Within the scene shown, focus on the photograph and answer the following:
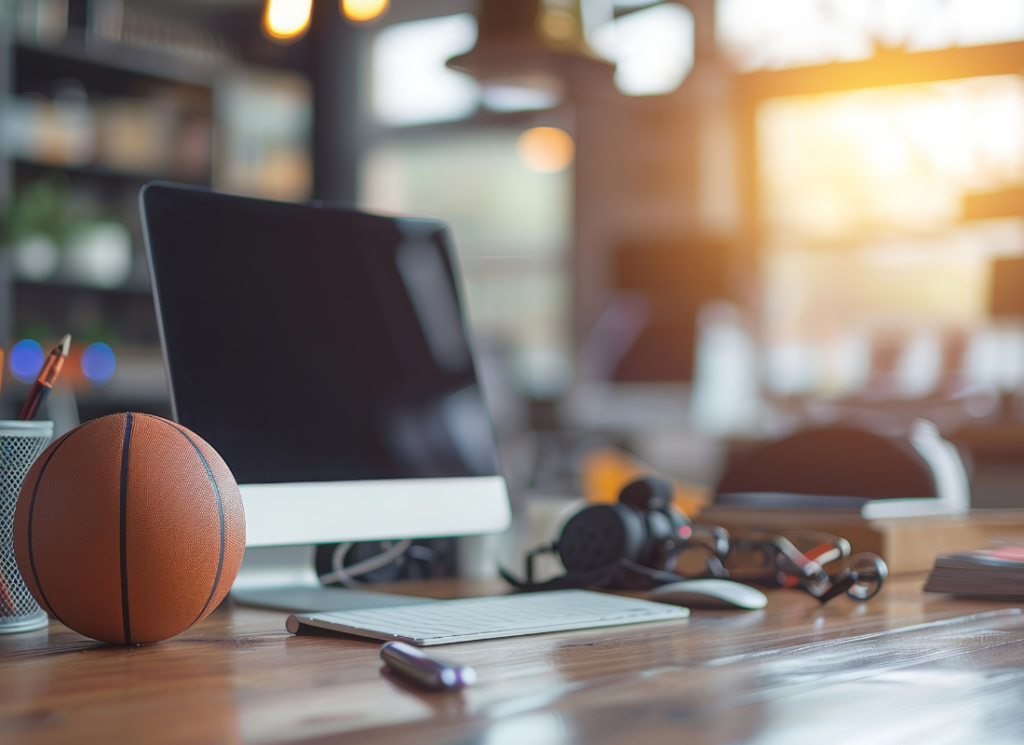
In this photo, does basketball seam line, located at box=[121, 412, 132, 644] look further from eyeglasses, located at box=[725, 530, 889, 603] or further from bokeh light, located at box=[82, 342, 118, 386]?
bokeh light, located at box=[82, 342, 118, 386]

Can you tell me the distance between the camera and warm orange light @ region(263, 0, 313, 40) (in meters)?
2.43

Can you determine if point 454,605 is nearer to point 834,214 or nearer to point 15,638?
point 15,638

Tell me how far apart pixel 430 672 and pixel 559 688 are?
8 cm

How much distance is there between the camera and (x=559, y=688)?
0.72 metres

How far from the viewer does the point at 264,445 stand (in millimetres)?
1146

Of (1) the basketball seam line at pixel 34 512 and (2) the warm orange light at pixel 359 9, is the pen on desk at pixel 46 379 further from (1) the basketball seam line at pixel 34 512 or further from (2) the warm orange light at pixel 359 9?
(2) the warm orange light at pixel 359 9

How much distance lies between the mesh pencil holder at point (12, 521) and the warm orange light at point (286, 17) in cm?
169

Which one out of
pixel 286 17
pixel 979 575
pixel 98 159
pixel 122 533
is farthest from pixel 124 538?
pixel 98 159

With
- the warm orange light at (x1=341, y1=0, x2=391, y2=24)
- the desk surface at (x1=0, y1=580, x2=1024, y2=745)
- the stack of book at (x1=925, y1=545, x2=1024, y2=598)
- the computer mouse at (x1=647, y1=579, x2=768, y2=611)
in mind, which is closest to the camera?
the desk surface at (x1=0, y1=580, x2=1024, y2=745)

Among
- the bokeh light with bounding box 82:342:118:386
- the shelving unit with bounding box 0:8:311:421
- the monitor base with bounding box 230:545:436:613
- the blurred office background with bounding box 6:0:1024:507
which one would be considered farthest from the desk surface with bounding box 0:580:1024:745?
the bokeh light with bounding box 82:342:118:386

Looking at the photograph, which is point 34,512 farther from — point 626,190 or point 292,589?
point 626,190

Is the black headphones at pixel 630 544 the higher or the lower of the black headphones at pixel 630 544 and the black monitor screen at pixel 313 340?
the lower

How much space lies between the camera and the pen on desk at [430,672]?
27.5 inches

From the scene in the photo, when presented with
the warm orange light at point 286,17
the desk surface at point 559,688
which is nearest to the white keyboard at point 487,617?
the desk surface at point 559,688
